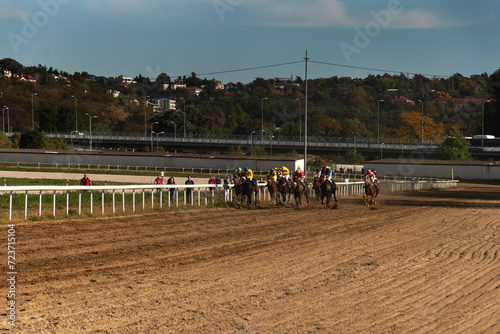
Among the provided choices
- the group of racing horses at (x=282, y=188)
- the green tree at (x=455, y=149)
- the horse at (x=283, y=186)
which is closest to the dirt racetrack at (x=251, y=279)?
the group of racing horses at (x=282, y=188)

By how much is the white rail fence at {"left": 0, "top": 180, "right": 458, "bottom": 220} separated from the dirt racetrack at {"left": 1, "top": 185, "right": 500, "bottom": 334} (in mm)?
1514

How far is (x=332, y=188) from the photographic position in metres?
23.0

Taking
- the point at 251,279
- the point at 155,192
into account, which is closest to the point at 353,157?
the point at 155,192

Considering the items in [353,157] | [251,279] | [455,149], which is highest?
[455,149]

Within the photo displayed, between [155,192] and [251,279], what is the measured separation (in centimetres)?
1815

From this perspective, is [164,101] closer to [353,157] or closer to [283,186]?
[353,157]

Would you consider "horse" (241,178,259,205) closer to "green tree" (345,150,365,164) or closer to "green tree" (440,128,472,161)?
"green tree" (345,150,365,164)

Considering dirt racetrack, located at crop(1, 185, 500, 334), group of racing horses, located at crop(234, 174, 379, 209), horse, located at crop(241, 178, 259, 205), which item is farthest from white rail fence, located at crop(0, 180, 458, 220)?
dirt racetrack, located at crop(1, 185, 500, 334)

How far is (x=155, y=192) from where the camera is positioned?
26.1 m

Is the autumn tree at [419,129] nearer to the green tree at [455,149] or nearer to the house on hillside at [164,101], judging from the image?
the green tree at [455,149]

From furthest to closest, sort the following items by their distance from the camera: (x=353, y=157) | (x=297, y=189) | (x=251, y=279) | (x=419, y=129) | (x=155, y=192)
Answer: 1. (x=419, y=129)
2. (x=353, y=157)
3. (x=155, y=192)
4. (x=297, y=189)
5. (x=251, y=279)

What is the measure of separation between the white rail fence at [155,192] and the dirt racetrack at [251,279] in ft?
4.97

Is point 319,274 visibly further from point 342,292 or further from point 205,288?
point 205,288

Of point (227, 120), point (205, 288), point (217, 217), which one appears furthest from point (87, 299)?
point (227, 120)
